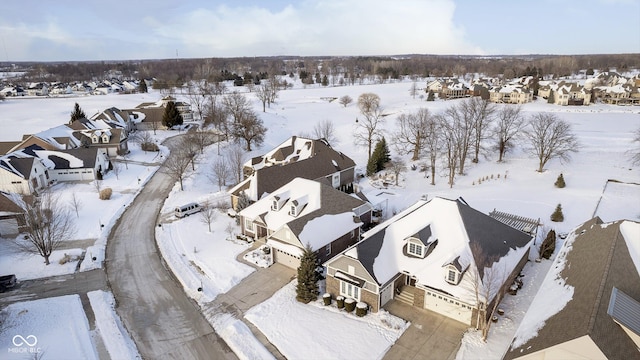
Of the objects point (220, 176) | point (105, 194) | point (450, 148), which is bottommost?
point (105, 194)

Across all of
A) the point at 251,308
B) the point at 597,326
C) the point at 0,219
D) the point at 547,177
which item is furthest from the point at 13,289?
the point at 547,177

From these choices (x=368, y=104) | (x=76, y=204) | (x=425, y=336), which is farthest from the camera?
(x=368, y=104)

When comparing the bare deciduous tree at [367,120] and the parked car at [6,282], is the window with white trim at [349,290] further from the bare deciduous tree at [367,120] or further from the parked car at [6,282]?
the bare deciduous tree at [367,120]

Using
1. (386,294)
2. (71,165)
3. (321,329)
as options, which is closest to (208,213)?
(321,329)

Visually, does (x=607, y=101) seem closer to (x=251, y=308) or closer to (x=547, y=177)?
(x=547, y=177)

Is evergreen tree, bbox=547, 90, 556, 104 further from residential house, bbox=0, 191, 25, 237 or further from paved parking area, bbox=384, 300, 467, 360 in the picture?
residential house, bbox=0, 191, 25, 237

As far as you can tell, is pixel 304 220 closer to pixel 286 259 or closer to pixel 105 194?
pixel 286 259
